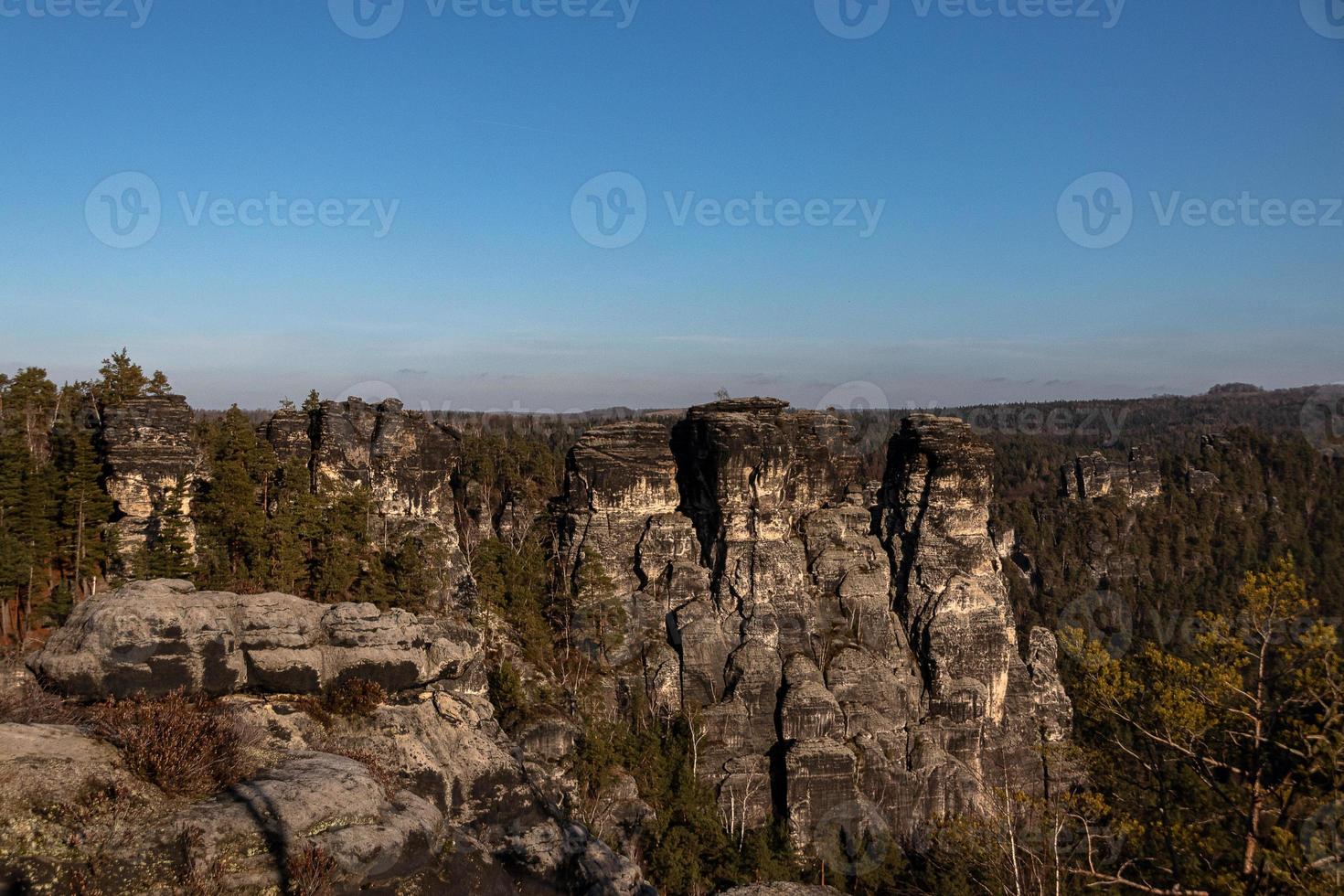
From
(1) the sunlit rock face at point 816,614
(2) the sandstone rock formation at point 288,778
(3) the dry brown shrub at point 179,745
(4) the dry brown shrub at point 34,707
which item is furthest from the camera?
(1) the sunlit rock face at point 816,614

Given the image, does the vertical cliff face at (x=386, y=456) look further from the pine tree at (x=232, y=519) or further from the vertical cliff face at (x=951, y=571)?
the vertical cliff face at (x=951, y=571)

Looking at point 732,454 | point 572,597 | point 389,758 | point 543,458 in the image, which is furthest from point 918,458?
point 389,758

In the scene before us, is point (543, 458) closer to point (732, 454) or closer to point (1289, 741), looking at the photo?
point (732, 454)

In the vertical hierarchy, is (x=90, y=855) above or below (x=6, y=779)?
below

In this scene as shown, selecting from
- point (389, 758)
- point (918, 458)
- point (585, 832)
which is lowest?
point (585, 832)

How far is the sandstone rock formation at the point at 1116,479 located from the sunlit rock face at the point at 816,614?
282 ft

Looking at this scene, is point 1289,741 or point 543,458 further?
point 543,458

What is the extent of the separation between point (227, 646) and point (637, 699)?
27452mm

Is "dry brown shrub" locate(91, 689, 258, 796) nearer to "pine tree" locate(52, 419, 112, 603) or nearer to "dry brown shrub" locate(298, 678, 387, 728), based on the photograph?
"dry brown shrub" locate(298, 678, 387, 728)

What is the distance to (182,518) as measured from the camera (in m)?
39.0

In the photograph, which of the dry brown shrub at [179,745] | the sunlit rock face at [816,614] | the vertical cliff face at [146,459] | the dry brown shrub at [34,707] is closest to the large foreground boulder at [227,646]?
the dry brown shrub at [34,707]

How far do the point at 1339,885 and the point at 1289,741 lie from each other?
2.45 meters

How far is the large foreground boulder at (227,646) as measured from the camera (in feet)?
64.3

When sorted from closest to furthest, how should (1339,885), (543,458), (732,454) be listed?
(1339,885) < (732,454) < (543,458)
